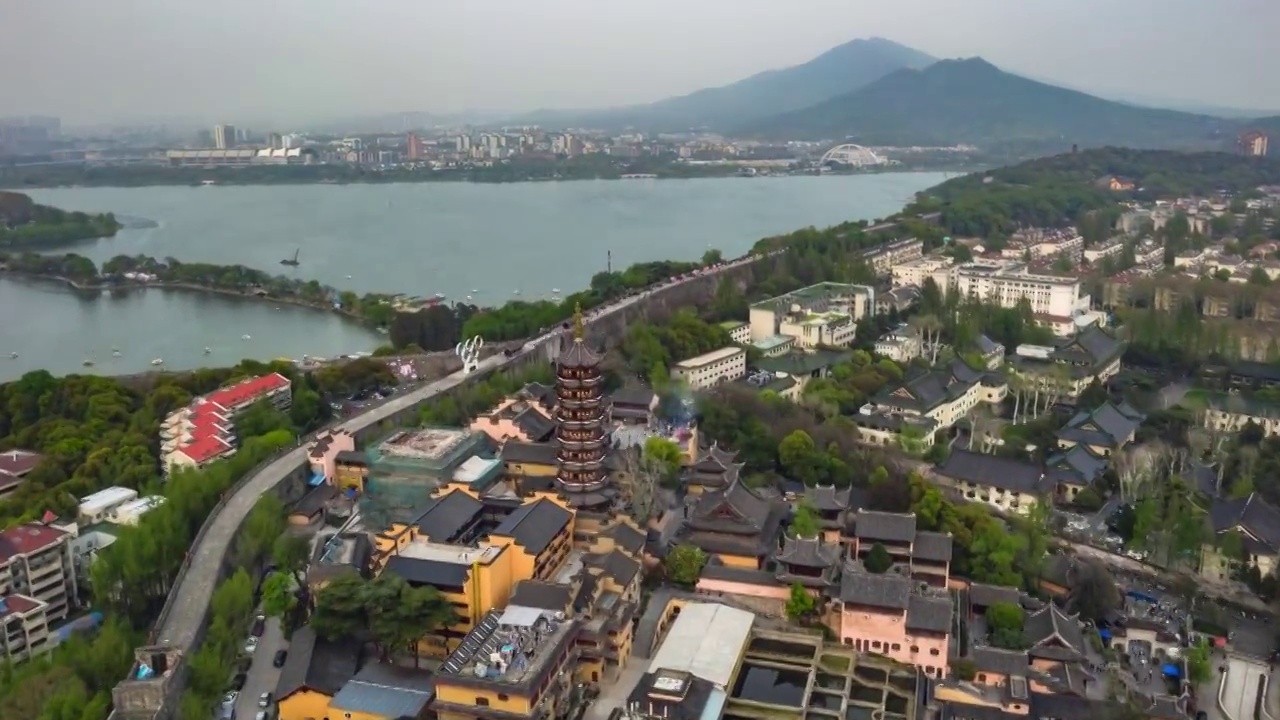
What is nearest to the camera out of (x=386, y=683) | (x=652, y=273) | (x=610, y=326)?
(x=386, y=683)

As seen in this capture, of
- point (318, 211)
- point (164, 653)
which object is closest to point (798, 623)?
point (164, 653)

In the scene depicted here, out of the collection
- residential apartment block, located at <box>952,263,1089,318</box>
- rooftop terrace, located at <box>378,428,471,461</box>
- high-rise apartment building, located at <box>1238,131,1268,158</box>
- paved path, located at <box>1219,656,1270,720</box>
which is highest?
high-rise apartment building, located at <box>1238,131,1268,158</box>

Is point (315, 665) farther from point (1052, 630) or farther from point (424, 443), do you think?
point (1052, 630)

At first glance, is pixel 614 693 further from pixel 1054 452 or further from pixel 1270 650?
pixel 1054 452

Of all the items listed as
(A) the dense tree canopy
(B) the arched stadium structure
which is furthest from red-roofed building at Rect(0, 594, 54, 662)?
(B) the arched stadium structure

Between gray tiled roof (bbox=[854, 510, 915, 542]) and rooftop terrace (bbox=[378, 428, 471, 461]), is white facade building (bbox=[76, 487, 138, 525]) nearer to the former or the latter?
rooftop terrace (bbox=[378, 428, 471, 461])

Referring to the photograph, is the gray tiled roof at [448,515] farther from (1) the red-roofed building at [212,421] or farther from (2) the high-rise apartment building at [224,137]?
(2) the high-rise apartment building at [224,137]

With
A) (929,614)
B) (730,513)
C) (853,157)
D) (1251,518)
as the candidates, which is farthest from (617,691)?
(853,157)
